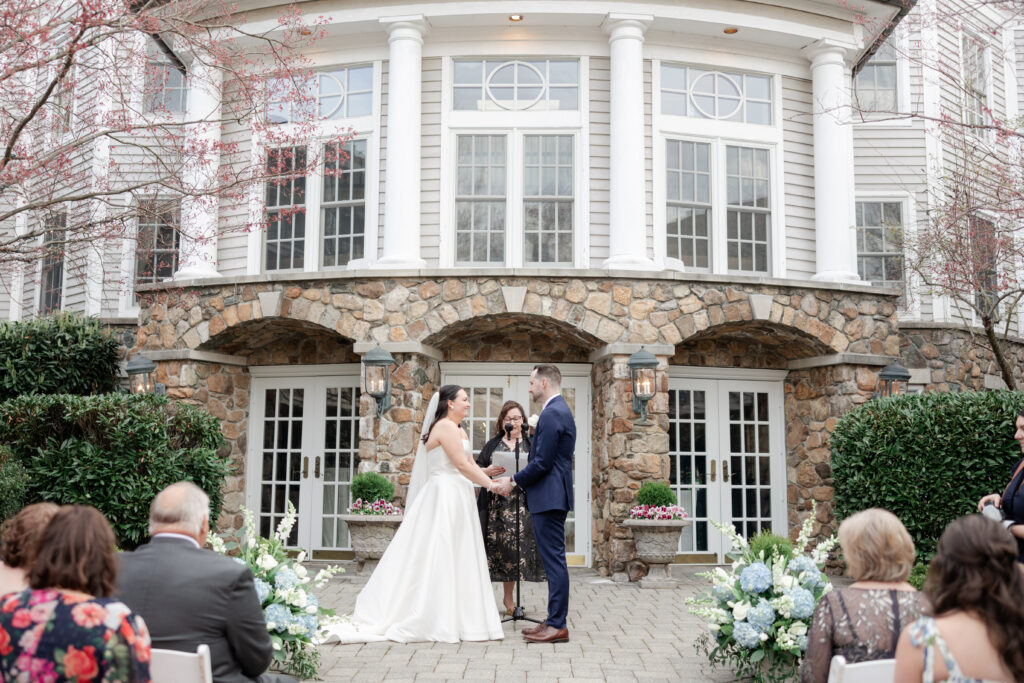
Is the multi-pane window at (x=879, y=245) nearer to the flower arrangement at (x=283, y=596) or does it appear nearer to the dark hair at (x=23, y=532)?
the flower arrangement at (x=283, y=596)

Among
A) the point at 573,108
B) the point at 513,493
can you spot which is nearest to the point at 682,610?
the point at 513,493

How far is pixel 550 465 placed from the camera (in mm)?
7000

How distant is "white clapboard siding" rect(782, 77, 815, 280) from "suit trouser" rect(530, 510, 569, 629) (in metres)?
7.16

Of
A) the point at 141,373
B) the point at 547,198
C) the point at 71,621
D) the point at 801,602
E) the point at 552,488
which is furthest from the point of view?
the point at 547,198

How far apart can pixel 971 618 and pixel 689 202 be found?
10248 mm

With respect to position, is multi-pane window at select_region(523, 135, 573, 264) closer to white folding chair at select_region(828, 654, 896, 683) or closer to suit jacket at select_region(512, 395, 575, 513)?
suit jacket at select_region(512, 395, 575, 513)

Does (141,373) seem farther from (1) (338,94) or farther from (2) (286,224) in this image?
(1) (338,94)

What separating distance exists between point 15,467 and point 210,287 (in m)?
3.66

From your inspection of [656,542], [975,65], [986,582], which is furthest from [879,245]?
[986,582]

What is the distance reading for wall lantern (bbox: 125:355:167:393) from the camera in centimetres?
1198

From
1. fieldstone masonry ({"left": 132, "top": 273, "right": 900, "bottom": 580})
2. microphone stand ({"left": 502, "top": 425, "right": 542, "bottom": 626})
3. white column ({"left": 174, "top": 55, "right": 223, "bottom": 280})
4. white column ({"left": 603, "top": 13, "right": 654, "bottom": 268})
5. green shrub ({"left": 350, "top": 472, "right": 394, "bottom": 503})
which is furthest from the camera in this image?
white column ({"left": 174, "top": 55, "right": 223, "bottom": 280})

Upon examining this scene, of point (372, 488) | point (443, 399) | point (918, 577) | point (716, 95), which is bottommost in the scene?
point (918, 577)

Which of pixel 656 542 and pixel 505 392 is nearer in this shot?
pixel 656 542

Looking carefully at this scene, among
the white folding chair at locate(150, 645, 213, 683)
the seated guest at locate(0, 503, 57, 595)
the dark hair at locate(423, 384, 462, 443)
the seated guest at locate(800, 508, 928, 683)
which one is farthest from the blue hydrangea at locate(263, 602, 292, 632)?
the seated guest at locate(800, 508, 928, 683)
